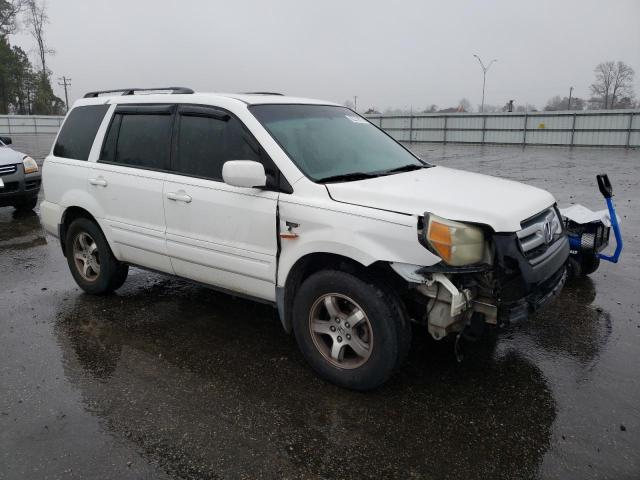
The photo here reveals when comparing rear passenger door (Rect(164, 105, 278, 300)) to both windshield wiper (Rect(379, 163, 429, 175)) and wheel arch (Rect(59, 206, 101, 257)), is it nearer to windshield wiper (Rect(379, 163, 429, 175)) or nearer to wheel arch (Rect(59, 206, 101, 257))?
windshield wiper (Rect(379, 163, 429, 175))

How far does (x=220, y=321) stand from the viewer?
14.9 ft

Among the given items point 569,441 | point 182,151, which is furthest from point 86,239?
point 569,441

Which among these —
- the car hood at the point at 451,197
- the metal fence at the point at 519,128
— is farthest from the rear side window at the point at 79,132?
the metal fence at the point at 519,128

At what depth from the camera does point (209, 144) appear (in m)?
3.98

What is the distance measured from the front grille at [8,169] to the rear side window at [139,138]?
18.5 feet

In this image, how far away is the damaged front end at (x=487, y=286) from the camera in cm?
295

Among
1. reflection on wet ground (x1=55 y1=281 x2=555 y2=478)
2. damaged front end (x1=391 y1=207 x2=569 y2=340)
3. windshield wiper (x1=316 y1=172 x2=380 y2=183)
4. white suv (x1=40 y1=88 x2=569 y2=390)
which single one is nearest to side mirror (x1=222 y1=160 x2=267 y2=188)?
white suv (x1=40 y1=88 x2=569 y2=390)

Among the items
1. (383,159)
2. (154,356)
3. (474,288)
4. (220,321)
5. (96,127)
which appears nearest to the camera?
(474,288)

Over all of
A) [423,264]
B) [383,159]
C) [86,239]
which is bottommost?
[86,239]

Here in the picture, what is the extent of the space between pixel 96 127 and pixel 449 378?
3805 millimetres

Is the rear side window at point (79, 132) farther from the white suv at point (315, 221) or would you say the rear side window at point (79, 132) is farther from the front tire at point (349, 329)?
the front tire at point (349, 329)

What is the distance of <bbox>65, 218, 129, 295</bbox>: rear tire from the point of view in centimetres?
484

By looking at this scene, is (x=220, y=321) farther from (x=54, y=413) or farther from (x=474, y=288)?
(x=474, y=288)

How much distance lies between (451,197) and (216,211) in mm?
1682
